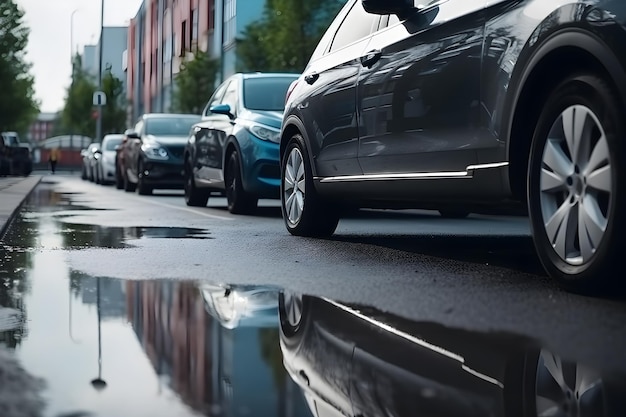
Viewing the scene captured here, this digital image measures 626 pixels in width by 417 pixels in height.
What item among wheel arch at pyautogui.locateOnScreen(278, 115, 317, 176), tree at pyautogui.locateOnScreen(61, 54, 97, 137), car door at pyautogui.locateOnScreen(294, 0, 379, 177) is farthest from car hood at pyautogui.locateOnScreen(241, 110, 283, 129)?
tree at pyautogui.locateOnScreen(61, 54, 97, 137)

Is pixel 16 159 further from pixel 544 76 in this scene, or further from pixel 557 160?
pixel 557 160

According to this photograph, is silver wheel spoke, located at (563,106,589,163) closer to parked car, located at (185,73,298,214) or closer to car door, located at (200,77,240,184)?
parked car, located at (185,73,298,214)

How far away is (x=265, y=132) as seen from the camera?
11.0 metres

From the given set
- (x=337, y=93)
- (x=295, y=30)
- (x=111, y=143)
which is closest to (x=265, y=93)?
(x=337, y=93)

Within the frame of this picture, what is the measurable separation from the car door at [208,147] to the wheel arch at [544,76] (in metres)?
7.23

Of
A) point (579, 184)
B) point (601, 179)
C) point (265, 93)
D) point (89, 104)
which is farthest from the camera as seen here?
point (89, 104)

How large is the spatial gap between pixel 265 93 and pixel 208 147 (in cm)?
120

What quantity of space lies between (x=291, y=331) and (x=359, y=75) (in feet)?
10.9

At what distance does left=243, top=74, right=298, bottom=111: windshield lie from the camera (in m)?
11.8

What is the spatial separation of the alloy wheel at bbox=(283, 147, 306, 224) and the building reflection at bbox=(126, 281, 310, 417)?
2.95 metres

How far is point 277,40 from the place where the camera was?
2641 centimetres

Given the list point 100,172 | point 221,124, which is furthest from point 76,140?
point 221,124

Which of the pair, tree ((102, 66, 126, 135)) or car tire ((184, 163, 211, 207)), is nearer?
car tire ((184, 163, 211, 207))

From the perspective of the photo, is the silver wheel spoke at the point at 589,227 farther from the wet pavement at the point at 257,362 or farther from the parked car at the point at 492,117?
the wet pavement at the point at 257,362
